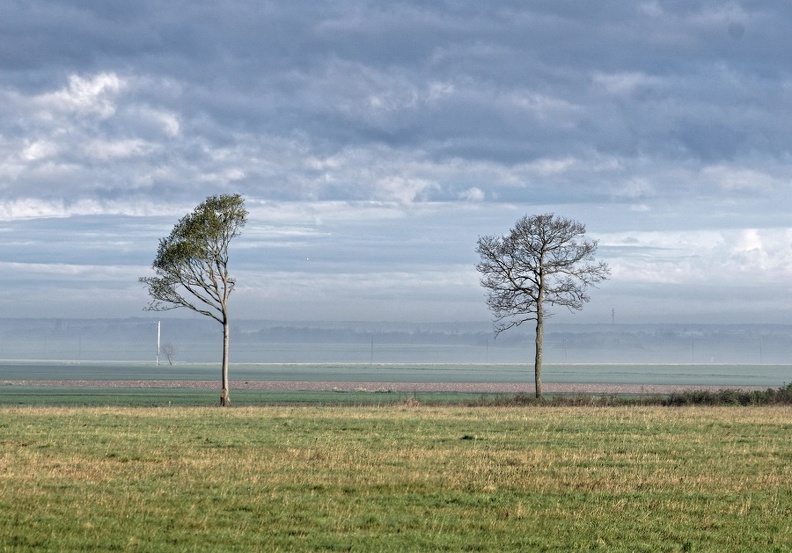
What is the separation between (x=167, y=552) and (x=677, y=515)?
8612 millimetres

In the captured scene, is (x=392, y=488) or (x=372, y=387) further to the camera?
(x=372, y=387)

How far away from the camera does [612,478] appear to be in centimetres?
2241

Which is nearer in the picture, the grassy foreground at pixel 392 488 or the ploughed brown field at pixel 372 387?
the grassy foreground at pixel 392 488

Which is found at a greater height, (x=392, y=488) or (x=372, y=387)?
(x=392, y=488)

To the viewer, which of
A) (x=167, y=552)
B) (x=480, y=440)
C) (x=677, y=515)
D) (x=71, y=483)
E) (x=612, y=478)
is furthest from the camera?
(x=480, y=440)

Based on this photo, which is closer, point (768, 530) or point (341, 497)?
point (768, 530)

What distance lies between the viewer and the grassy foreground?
15859 mm

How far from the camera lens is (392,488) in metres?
20.8

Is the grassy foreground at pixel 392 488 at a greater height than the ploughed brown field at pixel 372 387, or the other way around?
the grassy foreground at pixel 392 488

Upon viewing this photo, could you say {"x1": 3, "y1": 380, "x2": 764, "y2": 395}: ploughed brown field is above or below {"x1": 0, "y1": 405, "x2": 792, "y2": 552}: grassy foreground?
below

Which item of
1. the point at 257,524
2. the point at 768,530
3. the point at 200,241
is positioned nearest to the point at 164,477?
the point at 257,524

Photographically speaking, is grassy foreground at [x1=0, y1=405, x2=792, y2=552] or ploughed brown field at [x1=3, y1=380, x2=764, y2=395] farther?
ploughed brown field at [x1=3, y1=380, x2=764, y2=395]

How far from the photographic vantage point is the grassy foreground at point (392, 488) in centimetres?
1586

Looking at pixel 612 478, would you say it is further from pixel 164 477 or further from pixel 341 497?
pixel 164 477
